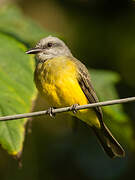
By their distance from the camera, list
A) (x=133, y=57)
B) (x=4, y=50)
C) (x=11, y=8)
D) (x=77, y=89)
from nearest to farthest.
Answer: (x=4, y=50) → (x=77, y=89) → (x=11, y=8) → (x=133, y=57)

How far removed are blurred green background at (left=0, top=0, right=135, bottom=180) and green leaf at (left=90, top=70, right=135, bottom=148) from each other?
1.89 ft

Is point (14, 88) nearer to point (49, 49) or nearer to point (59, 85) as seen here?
point (59, 85)

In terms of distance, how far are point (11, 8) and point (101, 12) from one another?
1.74m

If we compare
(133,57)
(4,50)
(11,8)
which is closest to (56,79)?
(4,50)

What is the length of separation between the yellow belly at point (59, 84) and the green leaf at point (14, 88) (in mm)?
312

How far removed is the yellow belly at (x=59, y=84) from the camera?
13.7 ft

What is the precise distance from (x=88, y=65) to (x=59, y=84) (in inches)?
103

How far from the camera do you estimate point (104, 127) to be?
14.9ft

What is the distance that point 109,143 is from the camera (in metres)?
4.50

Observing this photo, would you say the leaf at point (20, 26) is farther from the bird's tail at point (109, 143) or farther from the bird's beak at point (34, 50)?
the bird's tail at point (109, 143)

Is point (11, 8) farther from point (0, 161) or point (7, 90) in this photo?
point (7, 90)

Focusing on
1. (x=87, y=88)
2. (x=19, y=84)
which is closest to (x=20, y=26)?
(x=87, y=88)

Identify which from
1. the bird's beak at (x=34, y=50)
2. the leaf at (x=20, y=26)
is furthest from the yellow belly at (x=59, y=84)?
the leaf at (x=20, y=26)

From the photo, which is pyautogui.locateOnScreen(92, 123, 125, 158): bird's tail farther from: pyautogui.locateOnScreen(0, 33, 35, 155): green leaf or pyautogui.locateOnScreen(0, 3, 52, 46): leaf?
pyautogui.locateOnScreen(0, 3, 52, 46): leaf
